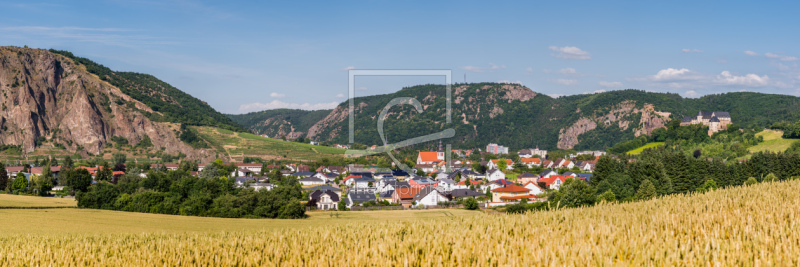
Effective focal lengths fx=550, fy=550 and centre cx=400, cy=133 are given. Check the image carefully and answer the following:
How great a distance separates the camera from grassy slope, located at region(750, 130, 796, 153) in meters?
102

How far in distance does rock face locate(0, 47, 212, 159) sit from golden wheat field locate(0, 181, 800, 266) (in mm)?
148315

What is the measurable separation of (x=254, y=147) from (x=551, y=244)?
6261 inches

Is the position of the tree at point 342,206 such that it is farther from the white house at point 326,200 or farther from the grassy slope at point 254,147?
the grassy slope at point 254,147

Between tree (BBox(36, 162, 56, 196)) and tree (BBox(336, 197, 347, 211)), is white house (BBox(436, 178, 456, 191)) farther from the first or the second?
tree (BBox(36, 162, 56, 196))

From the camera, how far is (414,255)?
8758 mm

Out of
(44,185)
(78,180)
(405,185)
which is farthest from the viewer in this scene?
(405,185)

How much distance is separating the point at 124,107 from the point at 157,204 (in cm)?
14335

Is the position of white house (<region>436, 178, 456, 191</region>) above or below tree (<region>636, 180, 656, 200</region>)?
below

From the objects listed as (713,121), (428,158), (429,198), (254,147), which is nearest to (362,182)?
(429,198)

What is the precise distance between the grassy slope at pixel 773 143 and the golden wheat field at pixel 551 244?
350 feet

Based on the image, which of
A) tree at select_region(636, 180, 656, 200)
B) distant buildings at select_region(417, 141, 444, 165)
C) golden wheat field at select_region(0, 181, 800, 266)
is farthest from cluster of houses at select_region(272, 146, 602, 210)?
golden wheat field at select_region(0, 181, 800, 266)

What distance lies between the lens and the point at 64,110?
16950 cm

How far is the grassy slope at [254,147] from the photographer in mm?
153250

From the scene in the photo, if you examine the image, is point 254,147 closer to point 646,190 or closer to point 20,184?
point 20,184
